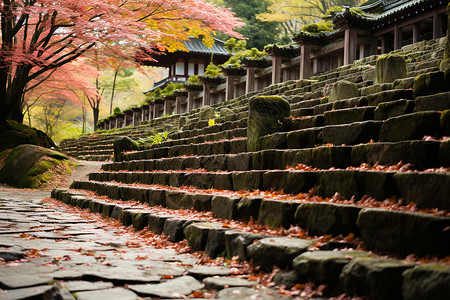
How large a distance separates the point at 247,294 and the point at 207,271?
26.0 inches

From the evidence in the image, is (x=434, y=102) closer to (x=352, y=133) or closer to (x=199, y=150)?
(x=352, y=133)

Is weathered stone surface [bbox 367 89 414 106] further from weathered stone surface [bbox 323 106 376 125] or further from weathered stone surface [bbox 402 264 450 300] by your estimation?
weathered stone surface [bbox 402 264 450 300]

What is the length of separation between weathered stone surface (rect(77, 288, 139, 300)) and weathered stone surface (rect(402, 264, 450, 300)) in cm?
163

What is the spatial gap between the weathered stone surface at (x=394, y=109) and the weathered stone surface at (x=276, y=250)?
2593 mm

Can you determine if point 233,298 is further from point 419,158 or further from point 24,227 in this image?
point 24,227

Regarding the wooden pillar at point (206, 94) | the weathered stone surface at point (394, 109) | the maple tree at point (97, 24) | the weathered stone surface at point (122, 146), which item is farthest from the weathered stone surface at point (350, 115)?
the wooden pillar at point (206, 94)

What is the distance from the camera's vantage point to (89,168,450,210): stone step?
106 inches

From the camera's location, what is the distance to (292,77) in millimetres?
16781

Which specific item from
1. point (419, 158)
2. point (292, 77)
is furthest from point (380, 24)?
point (419, 158)

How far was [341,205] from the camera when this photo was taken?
9.70 ft

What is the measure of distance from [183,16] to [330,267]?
1118 centimetres

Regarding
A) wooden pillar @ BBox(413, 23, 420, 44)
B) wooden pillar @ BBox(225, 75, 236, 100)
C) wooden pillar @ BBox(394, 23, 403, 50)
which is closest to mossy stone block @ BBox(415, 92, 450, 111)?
wooden pillar @ BBox(413, 23, 420, 44)

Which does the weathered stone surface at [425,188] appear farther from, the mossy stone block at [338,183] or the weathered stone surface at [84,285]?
the weathered stone surface at [84,285]

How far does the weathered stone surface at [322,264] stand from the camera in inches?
94.9
